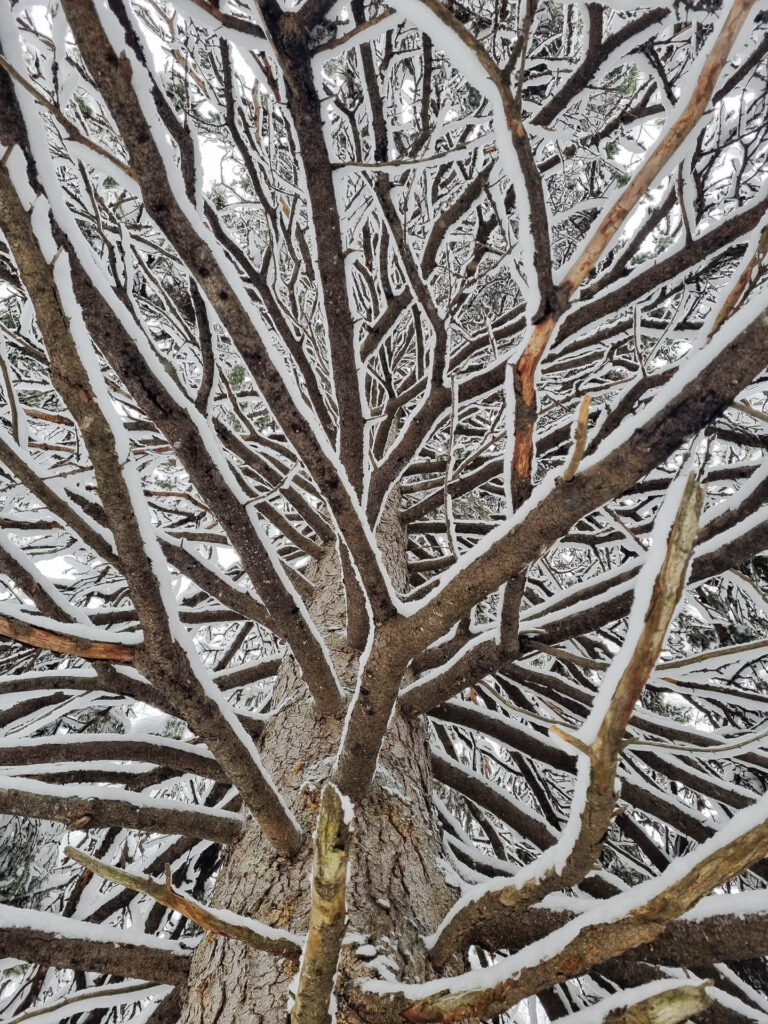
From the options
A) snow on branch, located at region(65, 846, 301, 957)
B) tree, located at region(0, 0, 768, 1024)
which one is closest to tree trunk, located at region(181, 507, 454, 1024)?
tree, located at region(0, 0, 768, 1024)

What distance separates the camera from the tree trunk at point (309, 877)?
1165mm

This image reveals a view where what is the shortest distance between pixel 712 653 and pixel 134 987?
4.94ft

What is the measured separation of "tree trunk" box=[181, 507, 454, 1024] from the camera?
45.9 inches

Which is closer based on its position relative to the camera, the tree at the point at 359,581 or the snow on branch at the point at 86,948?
the tree at the point at 359,581

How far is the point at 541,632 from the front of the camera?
5.40 feet

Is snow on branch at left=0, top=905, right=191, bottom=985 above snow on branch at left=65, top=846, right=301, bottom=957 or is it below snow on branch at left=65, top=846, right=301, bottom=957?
below

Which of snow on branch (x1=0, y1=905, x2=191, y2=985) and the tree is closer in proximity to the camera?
the tree

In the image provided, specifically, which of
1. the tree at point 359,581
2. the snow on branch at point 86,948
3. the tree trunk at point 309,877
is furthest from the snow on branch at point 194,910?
the snow on branch at point 86,948

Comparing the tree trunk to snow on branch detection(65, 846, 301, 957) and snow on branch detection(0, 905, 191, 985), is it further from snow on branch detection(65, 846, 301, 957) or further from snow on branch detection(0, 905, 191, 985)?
snow on branch detection(65, 846, 301, 957)

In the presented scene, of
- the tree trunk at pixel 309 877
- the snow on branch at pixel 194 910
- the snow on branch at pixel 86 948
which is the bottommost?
the snow on branch at pixel 86 948

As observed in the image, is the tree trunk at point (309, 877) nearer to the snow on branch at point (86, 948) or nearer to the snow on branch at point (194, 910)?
the snow on branch at point (86, 948)

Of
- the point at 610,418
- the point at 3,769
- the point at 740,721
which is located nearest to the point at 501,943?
the point at 610,418

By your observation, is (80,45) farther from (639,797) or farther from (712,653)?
(639,797)

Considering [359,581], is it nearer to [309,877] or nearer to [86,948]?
[309,877]
